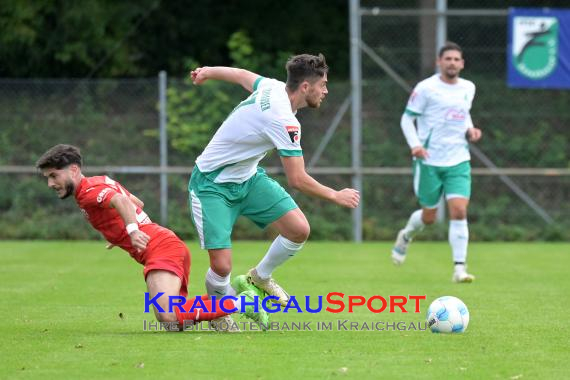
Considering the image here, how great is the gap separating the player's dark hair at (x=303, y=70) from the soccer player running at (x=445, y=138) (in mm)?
4112

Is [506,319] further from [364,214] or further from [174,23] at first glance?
[174,23]

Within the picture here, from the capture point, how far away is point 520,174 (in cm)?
1803

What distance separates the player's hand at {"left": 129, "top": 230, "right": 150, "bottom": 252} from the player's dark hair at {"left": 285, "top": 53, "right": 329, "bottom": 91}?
141cm

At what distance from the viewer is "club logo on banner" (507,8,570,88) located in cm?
1778

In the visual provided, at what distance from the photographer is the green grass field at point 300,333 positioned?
6.20 metres

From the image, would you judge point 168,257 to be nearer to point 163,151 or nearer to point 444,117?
point 444,117

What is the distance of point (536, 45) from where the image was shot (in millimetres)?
17844

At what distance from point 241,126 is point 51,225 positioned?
10880 mm

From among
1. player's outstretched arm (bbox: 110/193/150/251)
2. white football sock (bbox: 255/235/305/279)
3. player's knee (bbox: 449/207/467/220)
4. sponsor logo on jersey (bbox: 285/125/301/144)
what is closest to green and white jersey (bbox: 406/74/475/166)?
player's knee (bbox: 449/207/467/220)

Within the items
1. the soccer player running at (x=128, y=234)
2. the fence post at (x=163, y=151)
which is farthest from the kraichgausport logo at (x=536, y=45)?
the soccer player running at (x=128, y=234)

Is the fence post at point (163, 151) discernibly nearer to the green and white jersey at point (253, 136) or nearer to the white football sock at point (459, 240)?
the white football sock at point (459, 240)

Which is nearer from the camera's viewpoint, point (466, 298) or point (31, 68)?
point (466, 298)

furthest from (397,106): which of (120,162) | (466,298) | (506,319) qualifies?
(506,319)

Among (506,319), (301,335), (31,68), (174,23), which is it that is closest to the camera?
(301,335)
